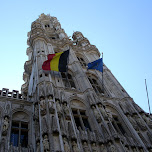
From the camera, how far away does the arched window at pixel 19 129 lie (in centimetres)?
1355

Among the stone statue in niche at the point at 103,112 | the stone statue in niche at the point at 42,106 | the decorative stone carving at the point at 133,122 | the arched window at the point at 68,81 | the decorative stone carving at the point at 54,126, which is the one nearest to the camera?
the decorative stone carving at the point at 54,126

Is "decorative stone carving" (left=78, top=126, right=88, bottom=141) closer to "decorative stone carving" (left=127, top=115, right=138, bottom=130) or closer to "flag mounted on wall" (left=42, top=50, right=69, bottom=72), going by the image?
"decorative stone carving" (left=127, top=115, right=138, bottom=130)

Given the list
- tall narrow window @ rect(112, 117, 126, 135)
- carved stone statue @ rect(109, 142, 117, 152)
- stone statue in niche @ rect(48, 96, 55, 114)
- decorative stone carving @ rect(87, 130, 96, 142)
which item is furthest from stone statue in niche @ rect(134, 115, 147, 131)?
stone statue in niche @ rect(48, 96, 55, 114)

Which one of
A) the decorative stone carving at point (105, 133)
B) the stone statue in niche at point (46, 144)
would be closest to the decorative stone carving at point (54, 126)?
the stone statue in niche at point (46, 144)

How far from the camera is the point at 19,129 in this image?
14.4 m

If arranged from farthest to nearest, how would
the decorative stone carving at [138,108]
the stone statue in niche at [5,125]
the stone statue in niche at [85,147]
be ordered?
1. the decorative stone carving at [138,108]
2. the stone statue in niche at [5,125]
3. the stone statue in niche at [85,147]

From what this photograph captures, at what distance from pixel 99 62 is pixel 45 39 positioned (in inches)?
332

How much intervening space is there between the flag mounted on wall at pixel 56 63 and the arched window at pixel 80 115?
3.97m

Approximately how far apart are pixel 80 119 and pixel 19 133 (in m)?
4.49

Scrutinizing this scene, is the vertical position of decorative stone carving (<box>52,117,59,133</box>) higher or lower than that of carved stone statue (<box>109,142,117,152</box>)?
higher

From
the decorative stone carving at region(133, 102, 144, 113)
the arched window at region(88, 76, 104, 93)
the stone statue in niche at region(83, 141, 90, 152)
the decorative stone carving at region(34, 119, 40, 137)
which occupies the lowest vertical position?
the stone statue in niche at region(83, 141, 90, 152)

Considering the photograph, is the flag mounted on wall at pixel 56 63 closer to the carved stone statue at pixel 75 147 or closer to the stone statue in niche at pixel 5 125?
the stone statue in niche at pixel 5 125

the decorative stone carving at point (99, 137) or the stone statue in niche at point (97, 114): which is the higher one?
the stone statue in niche at point (97, 114)

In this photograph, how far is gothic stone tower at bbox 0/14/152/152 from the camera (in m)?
12.4
